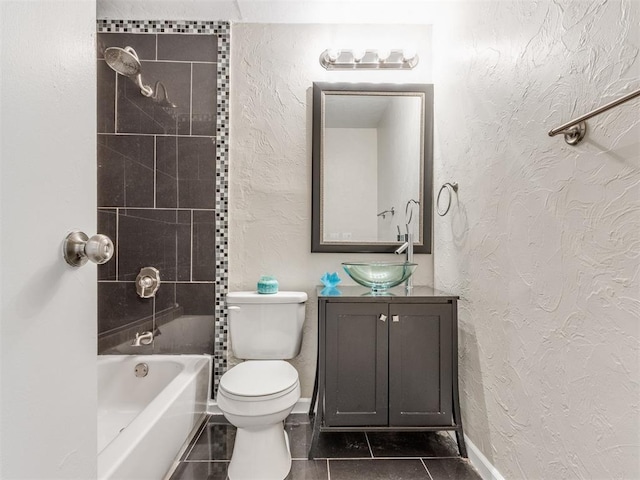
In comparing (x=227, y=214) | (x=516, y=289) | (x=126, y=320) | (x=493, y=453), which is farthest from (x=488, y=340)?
(x=126, y=320)

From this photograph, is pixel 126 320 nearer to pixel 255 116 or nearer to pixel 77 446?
pixel 255 116

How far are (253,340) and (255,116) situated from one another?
1.32 m

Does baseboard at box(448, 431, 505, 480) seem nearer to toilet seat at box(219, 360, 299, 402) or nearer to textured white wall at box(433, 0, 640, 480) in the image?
textured white wall at box(433, 0, 640, 480)

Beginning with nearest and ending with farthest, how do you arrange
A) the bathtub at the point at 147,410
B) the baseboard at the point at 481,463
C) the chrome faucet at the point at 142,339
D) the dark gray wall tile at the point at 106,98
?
the bathtub at the point at 147,410, the baseboard at the point at 481,463, the dark gray wall tile at the point at 106,98, the chrome faucet at the point at 142,339

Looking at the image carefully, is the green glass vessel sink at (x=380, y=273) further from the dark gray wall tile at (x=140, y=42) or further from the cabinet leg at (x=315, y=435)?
the dark gray wall tile at (x=140, y=42)

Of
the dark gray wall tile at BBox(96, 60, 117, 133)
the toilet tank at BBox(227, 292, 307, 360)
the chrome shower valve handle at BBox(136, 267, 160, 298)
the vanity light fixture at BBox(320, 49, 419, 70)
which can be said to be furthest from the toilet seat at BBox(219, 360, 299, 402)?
the vanity light fixture at BBox(320, 49, 419, 70)

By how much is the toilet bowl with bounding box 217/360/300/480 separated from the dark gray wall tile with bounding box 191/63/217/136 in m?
1.43

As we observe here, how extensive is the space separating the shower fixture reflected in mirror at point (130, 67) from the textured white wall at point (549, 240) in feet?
5.46

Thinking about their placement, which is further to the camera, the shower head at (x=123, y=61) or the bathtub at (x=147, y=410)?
the shower head at (x=123, y=61)

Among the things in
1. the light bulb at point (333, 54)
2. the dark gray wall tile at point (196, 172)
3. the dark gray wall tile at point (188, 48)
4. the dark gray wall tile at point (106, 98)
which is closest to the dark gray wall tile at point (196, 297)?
the dark gray wall tile at point (196, 172)

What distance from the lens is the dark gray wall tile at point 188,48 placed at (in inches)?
80.4

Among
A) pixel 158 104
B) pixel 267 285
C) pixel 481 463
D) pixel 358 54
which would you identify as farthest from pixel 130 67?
pixel 481 463

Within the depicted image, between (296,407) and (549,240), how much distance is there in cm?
162

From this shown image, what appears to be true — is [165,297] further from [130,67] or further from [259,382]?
[130,67]
